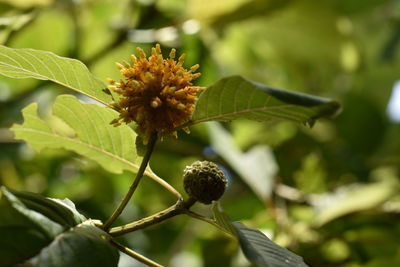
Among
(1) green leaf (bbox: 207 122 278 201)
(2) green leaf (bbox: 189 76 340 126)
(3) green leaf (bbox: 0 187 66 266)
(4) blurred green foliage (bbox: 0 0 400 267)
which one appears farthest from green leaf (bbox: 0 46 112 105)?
(1) green leaf (bbox: 207 122 278 201)

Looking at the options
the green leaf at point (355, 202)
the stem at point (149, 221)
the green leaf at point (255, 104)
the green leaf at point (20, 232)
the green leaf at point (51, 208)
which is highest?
the green leaf at point (355, 202)

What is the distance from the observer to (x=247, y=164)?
2252 mm

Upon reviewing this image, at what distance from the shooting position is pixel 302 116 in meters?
0.92

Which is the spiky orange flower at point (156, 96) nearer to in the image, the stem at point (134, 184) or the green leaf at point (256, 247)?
the stem at point (134, 184)

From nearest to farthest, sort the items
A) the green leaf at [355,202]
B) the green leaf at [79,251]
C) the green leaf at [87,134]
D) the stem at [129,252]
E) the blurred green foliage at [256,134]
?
the green leaf at [79,251]
the stem at [129,252]
the green leaf at [87,134]
the green leaf at [355,202]
the blurred green foliage at [256,134]

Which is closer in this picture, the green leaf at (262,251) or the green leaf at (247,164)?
the green leaf at (262,251)

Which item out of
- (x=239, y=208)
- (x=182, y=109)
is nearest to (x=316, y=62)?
(x=239, y=208)

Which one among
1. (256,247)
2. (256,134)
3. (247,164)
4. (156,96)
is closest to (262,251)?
(256,247)

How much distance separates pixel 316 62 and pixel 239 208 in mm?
805

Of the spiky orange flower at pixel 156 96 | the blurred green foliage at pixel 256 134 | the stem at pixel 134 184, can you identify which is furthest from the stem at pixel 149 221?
the blurred green foliage at pixel 256 134

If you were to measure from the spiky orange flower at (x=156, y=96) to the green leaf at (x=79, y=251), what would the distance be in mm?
220

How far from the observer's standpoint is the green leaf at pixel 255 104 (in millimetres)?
856

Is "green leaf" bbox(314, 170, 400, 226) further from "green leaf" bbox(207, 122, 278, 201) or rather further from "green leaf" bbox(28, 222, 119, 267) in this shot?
"green leaf" bbox(28, 222, 119, 267)

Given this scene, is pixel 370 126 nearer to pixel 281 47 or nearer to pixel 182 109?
pixel 281 47
